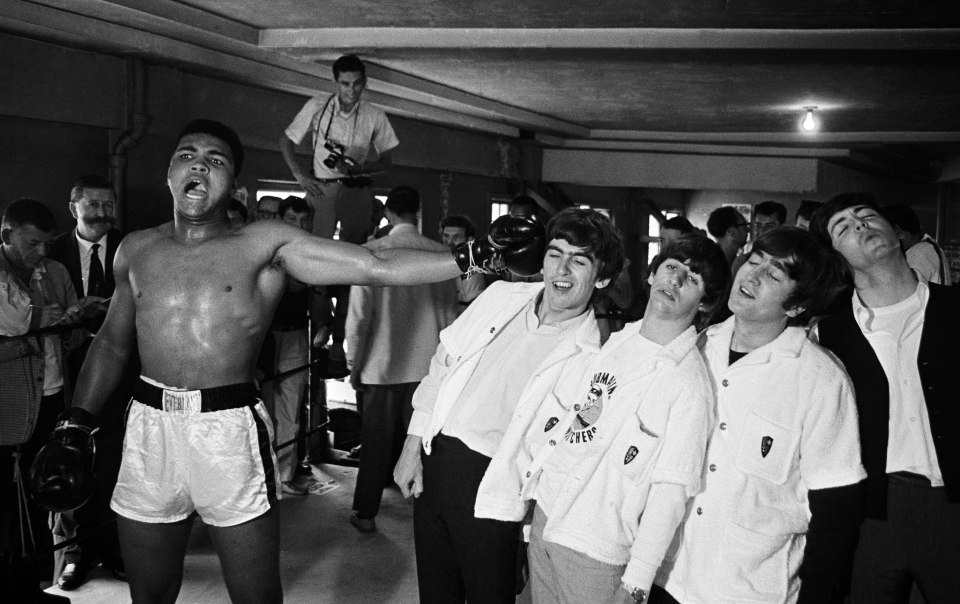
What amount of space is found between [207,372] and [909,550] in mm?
2068

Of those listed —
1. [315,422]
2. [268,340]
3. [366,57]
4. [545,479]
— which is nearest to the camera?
[545,479]

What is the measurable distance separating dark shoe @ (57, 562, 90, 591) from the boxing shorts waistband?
1741 mm

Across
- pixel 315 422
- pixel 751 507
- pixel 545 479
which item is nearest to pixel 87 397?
pixel 545 479

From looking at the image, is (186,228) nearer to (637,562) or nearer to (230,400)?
(230,400)

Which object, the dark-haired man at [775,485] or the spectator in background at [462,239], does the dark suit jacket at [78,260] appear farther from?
the dark-haired man at [775,485]

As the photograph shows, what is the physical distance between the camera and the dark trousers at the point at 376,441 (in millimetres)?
4629

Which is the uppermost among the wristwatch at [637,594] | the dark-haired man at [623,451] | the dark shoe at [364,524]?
the dark-haired man at [623,451]

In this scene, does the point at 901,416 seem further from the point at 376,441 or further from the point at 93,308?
the point at 93,308

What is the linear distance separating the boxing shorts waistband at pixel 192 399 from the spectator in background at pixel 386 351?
2.09 m

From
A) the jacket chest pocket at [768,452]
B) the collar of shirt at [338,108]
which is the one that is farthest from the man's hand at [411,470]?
the collar of shirt at [338,108]

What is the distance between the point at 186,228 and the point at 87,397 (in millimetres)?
629

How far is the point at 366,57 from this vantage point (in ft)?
21.1

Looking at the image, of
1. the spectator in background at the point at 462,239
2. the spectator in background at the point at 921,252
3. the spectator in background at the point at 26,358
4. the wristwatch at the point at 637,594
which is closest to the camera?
the wristwatch at the point at 637,594

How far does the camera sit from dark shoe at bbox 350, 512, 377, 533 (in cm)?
464
